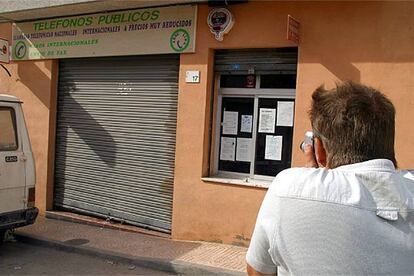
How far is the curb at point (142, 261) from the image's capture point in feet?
18.1

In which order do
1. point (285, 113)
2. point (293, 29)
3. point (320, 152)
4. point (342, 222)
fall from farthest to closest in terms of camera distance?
1. point (285, 113)
2. point (293, 29)
3. point (320, 152)
4. point (342, 222)

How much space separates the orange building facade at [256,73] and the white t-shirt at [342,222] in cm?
451

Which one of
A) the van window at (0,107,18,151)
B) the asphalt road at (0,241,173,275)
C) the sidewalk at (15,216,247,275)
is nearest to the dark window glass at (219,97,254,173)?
the sidewalk at (15,216,247,275)

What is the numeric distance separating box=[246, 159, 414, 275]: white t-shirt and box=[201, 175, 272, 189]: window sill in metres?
4.97

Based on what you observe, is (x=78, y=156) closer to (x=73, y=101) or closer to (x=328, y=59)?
(x=73, y=101)

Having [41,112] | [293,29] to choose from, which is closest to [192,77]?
[293,29]

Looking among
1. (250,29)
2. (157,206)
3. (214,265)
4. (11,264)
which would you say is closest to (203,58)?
(250,29)

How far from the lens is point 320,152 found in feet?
4.94

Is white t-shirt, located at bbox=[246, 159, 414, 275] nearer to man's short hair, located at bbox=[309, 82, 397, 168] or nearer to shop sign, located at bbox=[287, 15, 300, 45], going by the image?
man's short hair, located at bbox=[309, 82, 397, 168]

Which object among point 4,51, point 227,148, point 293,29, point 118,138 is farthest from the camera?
point 4,51

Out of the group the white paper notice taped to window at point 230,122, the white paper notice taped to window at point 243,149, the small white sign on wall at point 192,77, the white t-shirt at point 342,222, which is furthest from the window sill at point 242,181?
the white t-shirt at point 342,222

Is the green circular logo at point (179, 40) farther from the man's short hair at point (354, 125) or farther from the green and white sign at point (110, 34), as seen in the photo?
the man's short hair at point (354, 125)

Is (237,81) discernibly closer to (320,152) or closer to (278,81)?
(278,81)

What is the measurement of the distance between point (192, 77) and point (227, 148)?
1219mm
